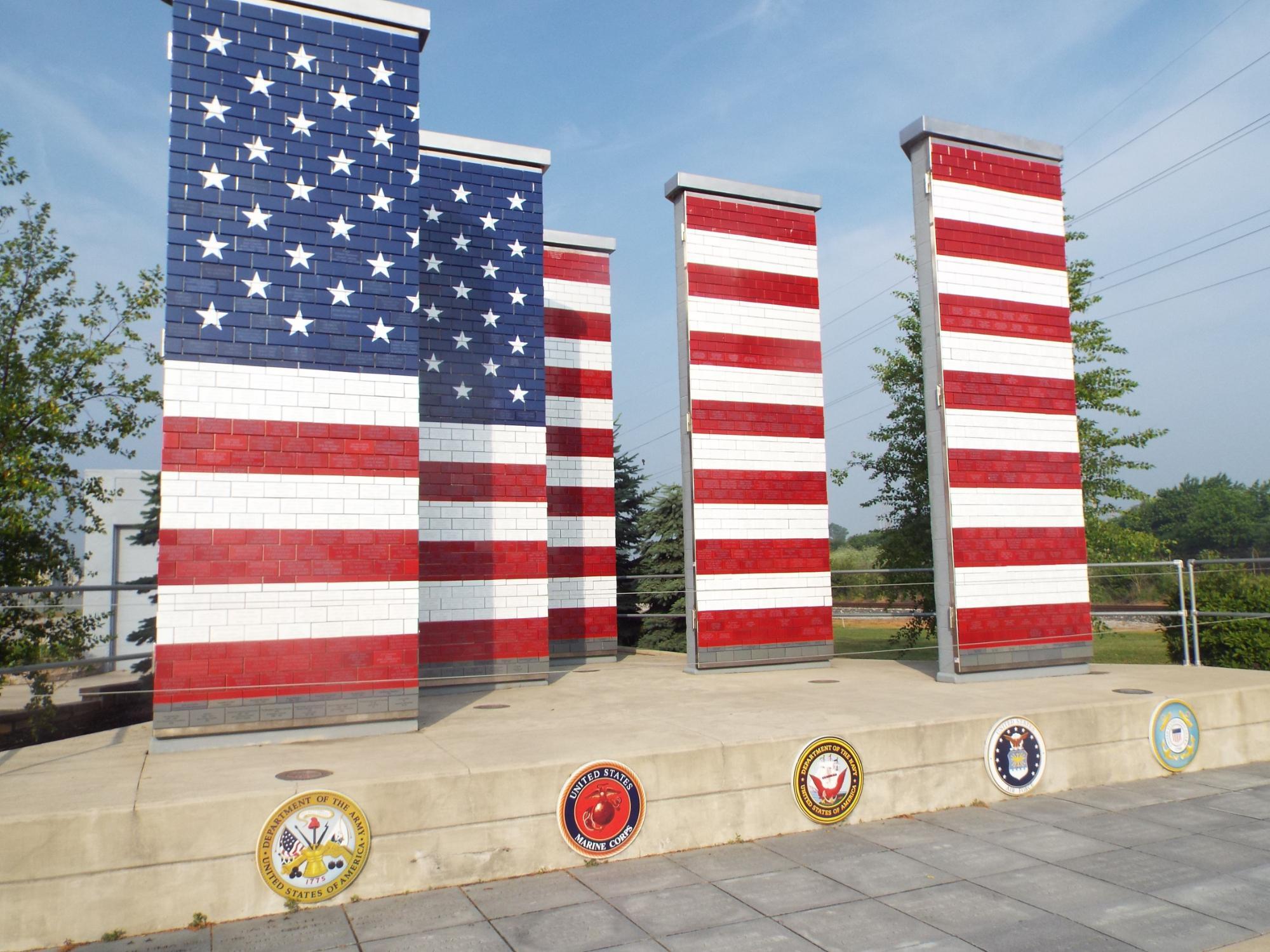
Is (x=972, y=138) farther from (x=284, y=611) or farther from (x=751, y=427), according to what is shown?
(x=284, y=611)

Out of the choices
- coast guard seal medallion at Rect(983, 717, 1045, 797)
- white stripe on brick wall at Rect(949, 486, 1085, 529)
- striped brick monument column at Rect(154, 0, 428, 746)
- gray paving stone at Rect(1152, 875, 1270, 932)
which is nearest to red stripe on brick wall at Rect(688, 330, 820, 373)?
white stripe on brick wall at Rect(949, 486, 1085, 529)

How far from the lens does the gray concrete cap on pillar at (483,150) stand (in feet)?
40.1

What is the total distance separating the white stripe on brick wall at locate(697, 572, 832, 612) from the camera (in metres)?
12.9

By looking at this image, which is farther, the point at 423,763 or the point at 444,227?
the point at 444,227

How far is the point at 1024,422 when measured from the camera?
40.4 feet

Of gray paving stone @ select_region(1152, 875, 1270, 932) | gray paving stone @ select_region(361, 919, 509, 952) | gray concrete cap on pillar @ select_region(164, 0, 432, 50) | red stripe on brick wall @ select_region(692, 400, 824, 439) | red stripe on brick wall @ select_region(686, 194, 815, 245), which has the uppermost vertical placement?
gray concrete cap on pillar @ select_region(164, 0, 432, 50)

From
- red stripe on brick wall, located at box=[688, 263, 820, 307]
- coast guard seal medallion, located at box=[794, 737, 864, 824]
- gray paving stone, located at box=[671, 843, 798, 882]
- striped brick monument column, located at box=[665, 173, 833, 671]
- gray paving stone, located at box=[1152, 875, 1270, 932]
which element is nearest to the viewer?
gray paving stone, located at box=[1152, 875, 1270, 932]

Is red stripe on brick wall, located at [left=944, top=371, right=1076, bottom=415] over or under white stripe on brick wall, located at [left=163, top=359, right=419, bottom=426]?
over

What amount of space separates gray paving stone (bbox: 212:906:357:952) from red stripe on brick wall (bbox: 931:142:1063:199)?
1145 centimetres

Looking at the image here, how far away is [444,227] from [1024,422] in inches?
344

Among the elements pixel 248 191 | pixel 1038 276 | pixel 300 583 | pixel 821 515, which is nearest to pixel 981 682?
pixel 821 515

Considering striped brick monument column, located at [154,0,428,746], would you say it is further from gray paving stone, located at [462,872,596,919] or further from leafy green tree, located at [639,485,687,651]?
leafy green tree, located at [639,485,687,651]

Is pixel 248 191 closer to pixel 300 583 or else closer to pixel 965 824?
pixel 300 583

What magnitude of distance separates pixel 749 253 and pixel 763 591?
5344mm
